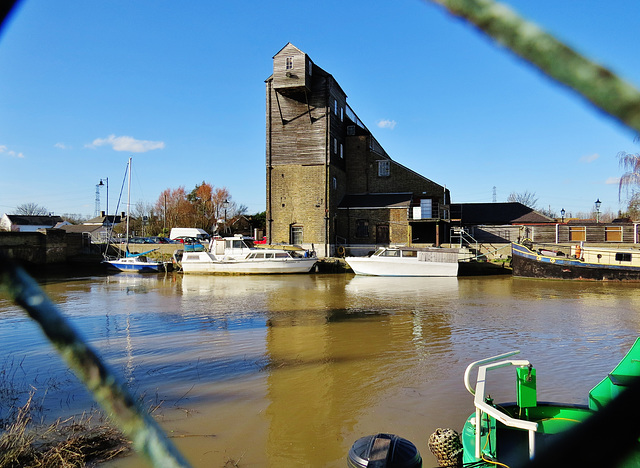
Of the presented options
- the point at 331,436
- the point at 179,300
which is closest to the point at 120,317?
the point at 179,300

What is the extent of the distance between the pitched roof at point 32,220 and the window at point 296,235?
68237 millimetres

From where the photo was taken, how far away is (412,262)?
30156mm

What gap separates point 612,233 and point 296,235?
987 inches

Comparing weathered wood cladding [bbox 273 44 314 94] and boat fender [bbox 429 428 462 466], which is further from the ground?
weathered wood cladding [bbox 273 44 314 94]

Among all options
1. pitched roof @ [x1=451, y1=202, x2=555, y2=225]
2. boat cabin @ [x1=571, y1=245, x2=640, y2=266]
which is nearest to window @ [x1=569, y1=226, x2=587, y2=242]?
pitched roof @ [x1=451, y1=202, x2=555, y2=225]

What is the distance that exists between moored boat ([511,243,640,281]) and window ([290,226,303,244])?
52.6ft

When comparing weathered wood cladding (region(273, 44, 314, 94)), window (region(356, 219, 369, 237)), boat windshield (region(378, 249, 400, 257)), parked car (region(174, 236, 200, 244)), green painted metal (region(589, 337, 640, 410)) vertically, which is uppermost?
weathered wood cladding (region(273, 44, 314, 94))

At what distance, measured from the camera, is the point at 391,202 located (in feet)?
127

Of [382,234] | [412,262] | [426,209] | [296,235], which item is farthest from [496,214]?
[296,235]

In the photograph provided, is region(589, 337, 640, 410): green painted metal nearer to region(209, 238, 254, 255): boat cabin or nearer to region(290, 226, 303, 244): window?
region(209, 238, 254, 255): boat cabin

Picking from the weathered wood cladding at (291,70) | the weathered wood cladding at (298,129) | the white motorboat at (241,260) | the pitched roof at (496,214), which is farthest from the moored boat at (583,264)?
the weathered wood cladding at (291,70)

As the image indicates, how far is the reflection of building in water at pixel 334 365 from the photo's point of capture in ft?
22.1

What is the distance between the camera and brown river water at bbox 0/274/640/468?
6.89 metres

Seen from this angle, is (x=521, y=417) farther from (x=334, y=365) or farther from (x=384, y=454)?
(x=334, y=365)
